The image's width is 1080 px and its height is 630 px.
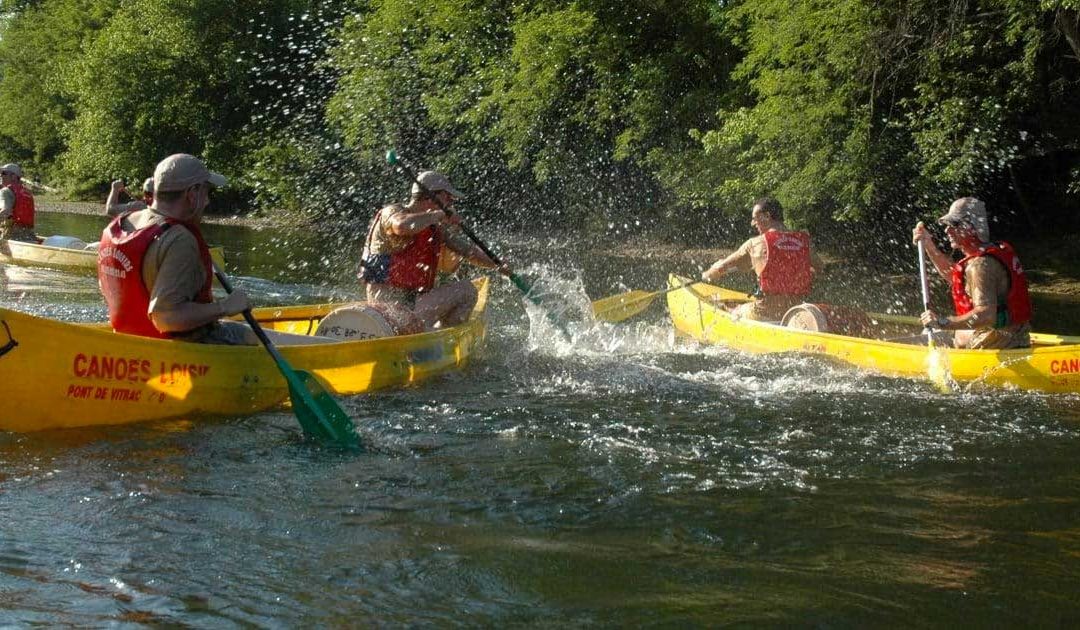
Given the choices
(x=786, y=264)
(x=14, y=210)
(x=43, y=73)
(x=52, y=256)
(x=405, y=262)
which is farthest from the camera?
(x=43, y=73)

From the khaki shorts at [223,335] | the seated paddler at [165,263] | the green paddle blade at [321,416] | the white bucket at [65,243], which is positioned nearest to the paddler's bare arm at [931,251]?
the green paddle blade at [321,416]

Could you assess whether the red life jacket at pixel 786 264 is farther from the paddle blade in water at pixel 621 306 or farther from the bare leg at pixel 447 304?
the bare leg at pixel 447 304

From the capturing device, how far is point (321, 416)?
668cm

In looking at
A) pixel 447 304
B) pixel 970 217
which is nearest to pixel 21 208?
pixel 447 304

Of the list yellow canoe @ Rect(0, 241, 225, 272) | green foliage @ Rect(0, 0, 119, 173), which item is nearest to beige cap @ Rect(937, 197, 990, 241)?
yellow canoe @ Rect(0, 241, 225, 272)

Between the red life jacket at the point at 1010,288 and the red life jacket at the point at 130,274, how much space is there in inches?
212

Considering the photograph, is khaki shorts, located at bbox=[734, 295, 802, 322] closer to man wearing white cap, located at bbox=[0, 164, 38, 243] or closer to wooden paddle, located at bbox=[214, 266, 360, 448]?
wooden paddle, located at bbox=[214, 266, 360, 448]

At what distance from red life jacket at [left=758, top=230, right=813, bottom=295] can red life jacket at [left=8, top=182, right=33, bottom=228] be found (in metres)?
11.1

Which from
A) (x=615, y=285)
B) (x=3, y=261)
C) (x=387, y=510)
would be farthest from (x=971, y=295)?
(x=3, y=261)

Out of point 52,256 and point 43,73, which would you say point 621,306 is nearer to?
point 52,256

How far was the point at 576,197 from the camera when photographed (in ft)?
76.3

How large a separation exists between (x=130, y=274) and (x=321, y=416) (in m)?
1.36

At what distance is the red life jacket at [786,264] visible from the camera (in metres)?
10.3

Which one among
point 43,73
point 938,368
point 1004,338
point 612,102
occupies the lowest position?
point 938,368
